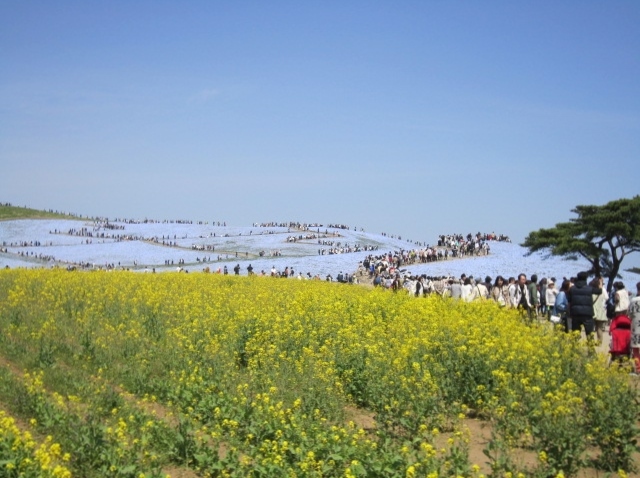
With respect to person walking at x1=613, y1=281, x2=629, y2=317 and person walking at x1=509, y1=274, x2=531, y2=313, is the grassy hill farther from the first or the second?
person walking at x1=613, y1=281, x2=629, y2=317

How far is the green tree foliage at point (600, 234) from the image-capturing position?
34719 mm

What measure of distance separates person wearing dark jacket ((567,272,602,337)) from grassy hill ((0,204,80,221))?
56.1 meters

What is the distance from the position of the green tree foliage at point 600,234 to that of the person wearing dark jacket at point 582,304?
23.3 m

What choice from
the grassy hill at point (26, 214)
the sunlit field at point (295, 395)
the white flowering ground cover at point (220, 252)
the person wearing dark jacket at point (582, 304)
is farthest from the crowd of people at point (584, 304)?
the grassy hill at point (26, 214)

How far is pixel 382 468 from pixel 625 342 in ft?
19.9

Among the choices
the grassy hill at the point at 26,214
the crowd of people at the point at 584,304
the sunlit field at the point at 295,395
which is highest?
the grassy hill at the point at 26,214

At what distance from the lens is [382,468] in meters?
5.69

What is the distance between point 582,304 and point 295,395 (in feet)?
21.1

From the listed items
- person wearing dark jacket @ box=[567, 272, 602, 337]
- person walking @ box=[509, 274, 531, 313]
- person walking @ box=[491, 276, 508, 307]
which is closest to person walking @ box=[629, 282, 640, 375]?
person wearing dark jacket @ box=[567, 272, 602, 337]

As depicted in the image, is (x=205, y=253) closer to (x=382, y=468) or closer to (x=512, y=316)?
(x=512, y=316)

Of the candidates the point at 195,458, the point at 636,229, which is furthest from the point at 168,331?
the point at 636,229

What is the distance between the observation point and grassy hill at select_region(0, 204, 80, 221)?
6056 cm

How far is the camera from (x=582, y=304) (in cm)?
1215

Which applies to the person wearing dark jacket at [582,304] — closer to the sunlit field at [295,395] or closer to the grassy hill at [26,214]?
the sunlit field at [295,395]
